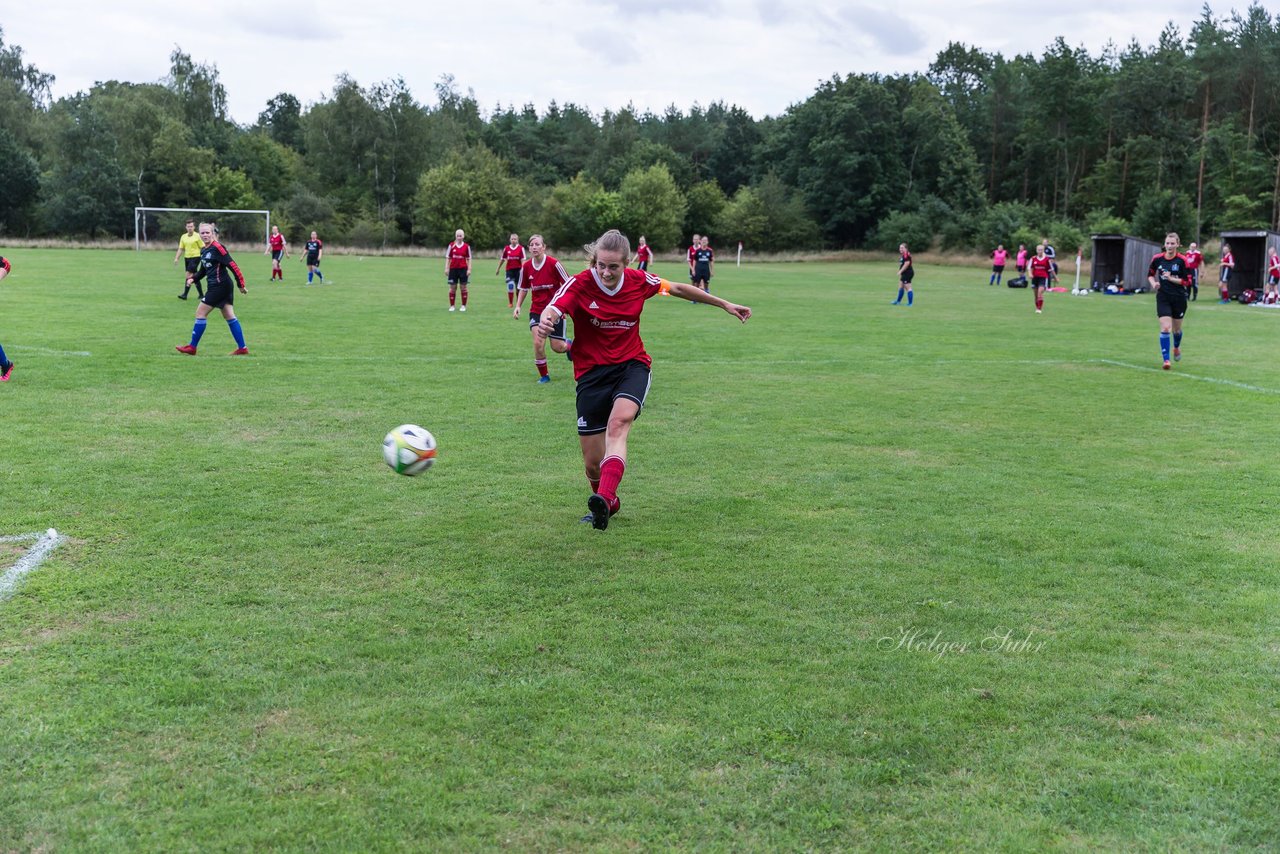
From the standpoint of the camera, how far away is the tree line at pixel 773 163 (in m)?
70.2

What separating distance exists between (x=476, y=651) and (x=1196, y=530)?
528cm

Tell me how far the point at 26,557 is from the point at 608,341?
3.84 m

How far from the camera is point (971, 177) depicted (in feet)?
281

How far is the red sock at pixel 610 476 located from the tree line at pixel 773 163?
57.8 m

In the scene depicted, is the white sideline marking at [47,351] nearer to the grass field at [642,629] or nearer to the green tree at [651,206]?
the grass field at [642,629]

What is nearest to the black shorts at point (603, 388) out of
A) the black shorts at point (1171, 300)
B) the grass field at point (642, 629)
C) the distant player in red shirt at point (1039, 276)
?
the grass field at point (642, 629)

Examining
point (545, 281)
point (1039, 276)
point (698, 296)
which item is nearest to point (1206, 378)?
point (545, 281)

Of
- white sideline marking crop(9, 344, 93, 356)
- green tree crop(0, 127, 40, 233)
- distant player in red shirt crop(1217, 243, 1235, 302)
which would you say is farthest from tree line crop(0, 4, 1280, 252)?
white sideline marking crop(9, 344, 93, 356)

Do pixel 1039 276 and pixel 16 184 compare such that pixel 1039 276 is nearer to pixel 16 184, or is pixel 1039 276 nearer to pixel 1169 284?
pixel 1169 284

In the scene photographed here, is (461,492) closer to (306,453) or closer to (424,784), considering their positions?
(306,453)

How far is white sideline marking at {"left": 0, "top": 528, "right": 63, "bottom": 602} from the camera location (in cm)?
580

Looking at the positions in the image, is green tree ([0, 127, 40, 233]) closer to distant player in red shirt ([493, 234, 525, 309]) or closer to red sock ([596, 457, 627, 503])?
distant player in red shirt ([493, 234, 525, 309])

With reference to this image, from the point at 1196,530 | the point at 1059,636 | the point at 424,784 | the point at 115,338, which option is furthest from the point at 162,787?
the point at 115,338

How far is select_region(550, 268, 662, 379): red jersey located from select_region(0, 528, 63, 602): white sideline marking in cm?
351
